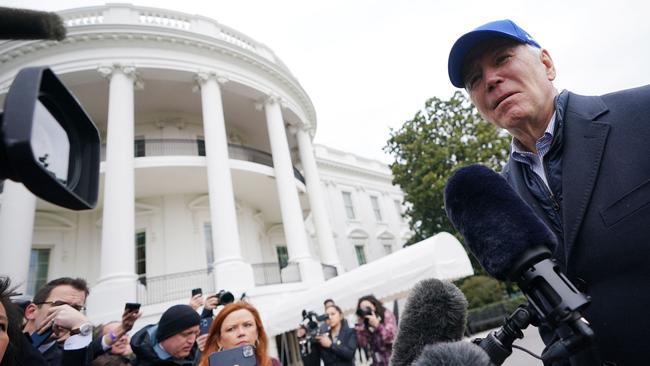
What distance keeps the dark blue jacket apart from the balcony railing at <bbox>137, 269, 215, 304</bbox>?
12.0 metres

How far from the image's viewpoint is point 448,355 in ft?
2.21

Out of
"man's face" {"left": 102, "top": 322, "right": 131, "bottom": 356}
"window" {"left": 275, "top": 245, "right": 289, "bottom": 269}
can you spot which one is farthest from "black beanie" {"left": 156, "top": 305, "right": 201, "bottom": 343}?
"window" {"left": 275, "top": 245, "right": 289, "bottom": 269}

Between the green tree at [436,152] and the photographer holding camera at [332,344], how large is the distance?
1175cm

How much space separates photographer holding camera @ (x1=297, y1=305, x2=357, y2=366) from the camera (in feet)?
16.0

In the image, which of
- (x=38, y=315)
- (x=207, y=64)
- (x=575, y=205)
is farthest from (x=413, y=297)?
(x=207, y=64)

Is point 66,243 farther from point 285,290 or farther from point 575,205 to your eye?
point 575,205

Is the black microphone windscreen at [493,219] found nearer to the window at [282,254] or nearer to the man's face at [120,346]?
the man's face at [120,346]

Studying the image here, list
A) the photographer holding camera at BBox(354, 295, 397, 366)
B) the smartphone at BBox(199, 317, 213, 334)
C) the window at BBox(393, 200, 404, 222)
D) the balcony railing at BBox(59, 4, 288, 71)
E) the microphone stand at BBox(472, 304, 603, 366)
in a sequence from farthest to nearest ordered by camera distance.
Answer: the window at BBox(393, 200, 404, 222), the balcony railing at BBox(59, 4, 288, 71), the photographer holding camera at BBox(354, 295, 397, 366), the smartphone at BBox(199, 317, 213, 334), the microphone stand at BBox(472, 304, 603, 366)

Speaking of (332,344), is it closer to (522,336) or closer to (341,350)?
(341,350)

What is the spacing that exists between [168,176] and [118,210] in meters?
3.19

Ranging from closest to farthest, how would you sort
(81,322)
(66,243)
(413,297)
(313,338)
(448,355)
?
(448,355)
(413,297)
(81,322)
(313,338)
(66,243)

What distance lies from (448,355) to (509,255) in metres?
0.26

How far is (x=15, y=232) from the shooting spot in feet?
33.6

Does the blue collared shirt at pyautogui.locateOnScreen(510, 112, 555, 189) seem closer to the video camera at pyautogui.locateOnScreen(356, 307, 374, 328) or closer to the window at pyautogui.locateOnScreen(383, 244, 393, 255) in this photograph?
the video camera at pyautogui.locateOnScreen(356, 307, 374, 328)
